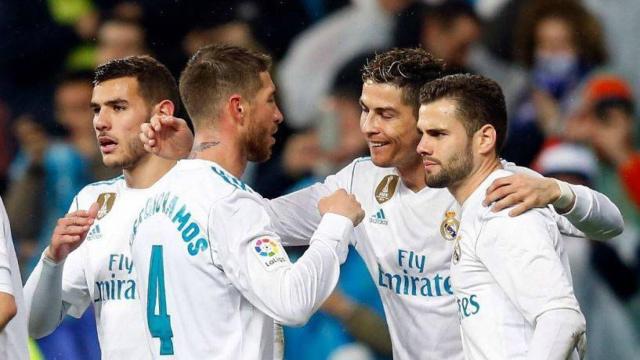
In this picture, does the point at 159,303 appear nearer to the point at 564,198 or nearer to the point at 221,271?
the point at 221,271

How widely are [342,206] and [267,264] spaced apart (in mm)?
368

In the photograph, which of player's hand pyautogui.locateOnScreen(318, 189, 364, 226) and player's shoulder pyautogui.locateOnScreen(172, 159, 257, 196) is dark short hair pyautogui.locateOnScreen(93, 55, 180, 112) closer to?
player's shoulder pyautogui.locateOnScreen(172, 159, 257, 196)

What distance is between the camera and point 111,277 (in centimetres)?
416

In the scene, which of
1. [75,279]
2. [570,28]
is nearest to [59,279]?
[75,279]

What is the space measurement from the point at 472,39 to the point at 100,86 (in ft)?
8.72

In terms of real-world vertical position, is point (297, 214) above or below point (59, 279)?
above

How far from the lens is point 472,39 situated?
6.48 meters

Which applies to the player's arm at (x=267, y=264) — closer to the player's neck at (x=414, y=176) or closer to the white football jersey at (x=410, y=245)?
the white football jersey at (x=410, y=245)

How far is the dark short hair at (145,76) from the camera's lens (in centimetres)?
444

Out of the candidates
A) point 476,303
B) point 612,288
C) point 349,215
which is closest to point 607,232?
point 476,303

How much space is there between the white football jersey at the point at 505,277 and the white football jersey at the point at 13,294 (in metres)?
1.31

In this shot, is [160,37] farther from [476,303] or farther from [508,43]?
[476,303]

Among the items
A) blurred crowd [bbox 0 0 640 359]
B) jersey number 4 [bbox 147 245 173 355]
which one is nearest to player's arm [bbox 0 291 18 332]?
jersey number 4 [bbox 147 245 173 355]

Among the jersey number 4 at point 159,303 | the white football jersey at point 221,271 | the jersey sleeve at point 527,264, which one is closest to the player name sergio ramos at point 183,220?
the white football jersey at point 221,271
